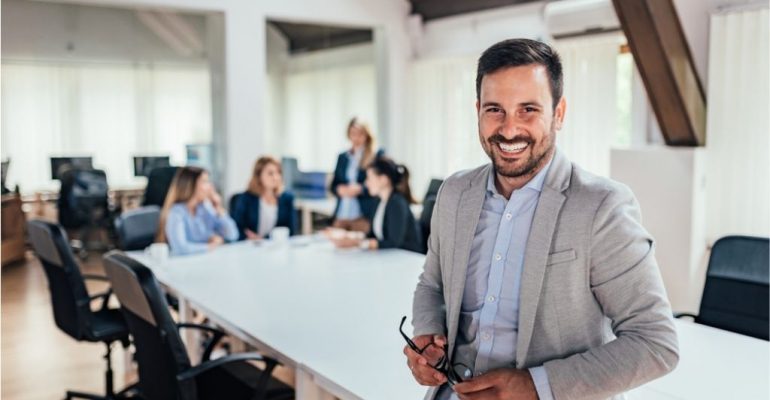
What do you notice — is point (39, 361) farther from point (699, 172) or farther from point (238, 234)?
point (699, 172)

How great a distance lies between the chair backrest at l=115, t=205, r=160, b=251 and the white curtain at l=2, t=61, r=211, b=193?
5.41 feet

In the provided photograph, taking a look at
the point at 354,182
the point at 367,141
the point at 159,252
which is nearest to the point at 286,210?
the point at 159,252

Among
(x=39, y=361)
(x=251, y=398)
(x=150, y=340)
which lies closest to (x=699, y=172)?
(x=251, y=398)

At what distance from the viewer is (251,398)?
8.87 ft

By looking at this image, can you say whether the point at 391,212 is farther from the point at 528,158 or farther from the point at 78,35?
the point at 78,35

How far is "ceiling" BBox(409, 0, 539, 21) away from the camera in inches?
262

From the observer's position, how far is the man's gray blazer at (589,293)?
137cm

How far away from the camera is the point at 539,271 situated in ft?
4.72

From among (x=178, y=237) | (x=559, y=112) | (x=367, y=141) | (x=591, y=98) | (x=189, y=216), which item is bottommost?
(x=178, y=237)

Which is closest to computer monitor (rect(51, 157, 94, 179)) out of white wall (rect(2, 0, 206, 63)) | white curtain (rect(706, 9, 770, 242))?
white wall (rect(2, 0, 206, 63))

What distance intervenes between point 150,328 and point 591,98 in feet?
13.6

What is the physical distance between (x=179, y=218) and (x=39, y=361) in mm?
1323

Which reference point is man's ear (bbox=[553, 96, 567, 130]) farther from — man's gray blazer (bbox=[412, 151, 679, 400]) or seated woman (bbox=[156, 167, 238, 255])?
seated woman (bbox=[156, 167, 238, 255])

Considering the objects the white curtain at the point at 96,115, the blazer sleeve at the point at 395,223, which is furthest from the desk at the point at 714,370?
the white curtain at the point at 96,115
